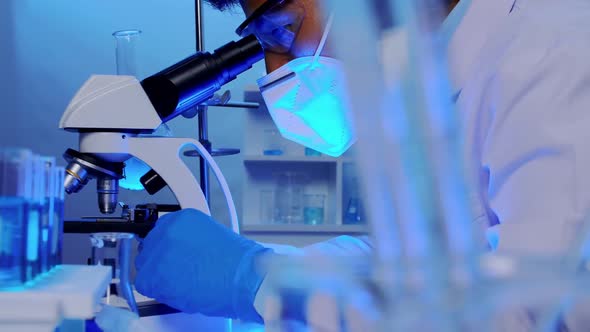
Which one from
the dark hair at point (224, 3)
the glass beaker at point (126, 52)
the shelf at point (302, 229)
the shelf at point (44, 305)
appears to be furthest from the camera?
the shelf at point (302, 229)

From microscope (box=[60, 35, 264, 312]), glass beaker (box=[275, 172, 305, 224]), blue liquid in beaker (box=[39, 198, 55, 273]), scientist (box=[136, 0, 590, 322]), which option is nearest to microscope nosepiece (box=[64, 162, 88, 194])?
microscope (box=[60, 35, 264, 312])

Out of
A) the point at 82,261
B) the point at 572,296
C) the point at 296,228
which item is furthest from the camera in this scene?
the point at 82,261

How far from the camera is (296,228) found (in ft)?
Answer: 8.88

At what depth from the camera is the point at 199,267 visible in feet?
3.18

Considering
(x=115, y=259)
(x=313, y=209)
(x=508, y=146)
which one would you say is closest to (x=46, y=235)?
(x=115, y=259)

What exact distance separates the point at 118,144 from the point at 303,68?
365 mm

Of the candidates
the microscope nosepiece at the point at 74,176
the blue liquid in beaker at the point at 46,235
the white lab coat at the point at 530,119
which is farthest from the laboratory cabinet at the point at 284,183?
the blue liquid in beaker at the point at 46,235

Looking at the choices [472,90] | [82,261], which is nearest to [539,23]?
[472,90]

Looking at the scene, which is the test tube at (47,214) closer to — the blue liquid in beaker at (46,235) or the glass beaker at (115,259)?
the blue liquid in beaker at (46,235)

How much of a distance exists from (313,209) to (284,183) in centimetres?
22

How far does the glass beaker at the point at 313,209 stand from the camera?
2.88 metres

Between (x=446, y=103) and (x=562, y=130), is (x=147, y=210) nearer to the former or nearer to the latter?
(x=562, y=130)

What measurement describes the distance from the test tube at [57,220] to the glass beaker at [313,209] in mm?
2182

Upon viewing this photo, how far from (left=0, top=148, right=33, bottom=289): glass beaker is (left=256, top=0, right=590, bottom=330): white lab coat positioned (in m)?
0.32
